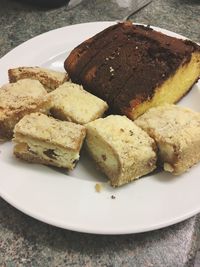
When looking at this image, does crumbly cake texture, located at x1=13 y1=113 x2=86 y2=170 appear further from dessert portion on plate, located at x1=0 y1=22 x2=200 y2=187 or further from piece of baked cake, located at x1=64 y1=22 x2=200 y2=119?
piece of baked cake, located at x1=64 y1=22 x2=200 y2=119

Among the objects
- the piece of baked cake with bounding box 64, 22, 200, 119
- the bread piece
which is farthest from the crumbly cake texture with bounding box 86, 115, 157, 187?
the bread piece

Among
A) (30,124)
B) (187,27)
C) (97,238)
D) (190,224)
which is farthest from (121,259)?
(187,27)

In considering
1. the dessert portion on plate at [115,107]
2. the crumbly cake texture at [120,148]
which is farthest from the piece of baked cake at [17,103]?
the crumbly cake texture at [120,148]

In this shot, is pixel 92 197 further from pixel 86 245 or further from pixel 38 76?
pixel 38 76

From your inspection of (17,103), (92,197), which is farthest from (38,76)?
(92,197)

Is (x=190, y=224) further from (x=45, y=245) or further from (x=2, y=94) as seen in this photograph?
(x=2, y=94)
